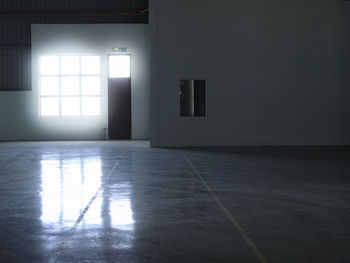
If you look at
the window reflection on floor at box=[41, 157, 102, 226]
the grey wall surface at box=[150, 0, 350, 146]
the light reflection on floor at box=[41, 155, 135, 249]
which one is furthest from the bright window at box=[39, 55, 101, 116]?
the light reflection on floor at box=[41, 155, 135, 249]

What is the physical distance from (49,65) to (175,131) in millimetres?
8943

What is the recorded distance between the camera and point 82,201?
830 cm

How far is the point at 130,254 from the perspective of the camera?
202 inches

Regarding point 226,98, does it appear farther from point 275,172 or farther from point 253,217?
point 253,217

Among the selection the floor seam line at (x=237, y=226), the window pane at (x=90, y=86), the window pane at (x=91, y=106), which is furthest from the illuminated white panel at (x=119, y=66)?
the floor seam line at (x=237, y=226)

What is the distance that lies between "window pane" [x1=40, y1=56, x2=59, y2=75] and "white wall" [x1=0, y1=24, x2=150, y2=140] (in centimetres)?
30

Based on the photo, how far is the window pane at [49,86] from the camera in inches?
985

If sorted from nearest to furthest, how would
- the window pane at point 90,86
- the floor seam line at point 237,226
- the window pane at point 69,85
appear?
the floor seam line at point 237,226 → the window pane at point 69,85 → the window pane at point 90,86

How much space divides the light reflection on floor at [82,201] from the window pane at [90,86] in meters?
12.3

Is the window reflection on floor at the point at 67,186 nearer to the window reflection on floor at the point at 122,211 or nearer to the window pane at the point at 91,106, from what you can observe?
the window reflection on floor at the point at 122,211

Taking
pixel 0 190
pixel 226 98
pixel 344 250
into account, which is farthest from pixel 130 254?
pixel 226 98

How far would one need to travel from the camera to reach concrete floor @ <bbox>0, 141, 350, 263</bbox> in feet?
17.3

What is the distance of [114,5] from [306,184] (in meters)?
18.7

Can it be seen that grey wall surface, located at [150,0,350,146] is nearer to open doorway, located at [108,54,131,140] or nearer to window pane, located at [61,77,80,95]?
open doorway, located at [108,54,131,140]
